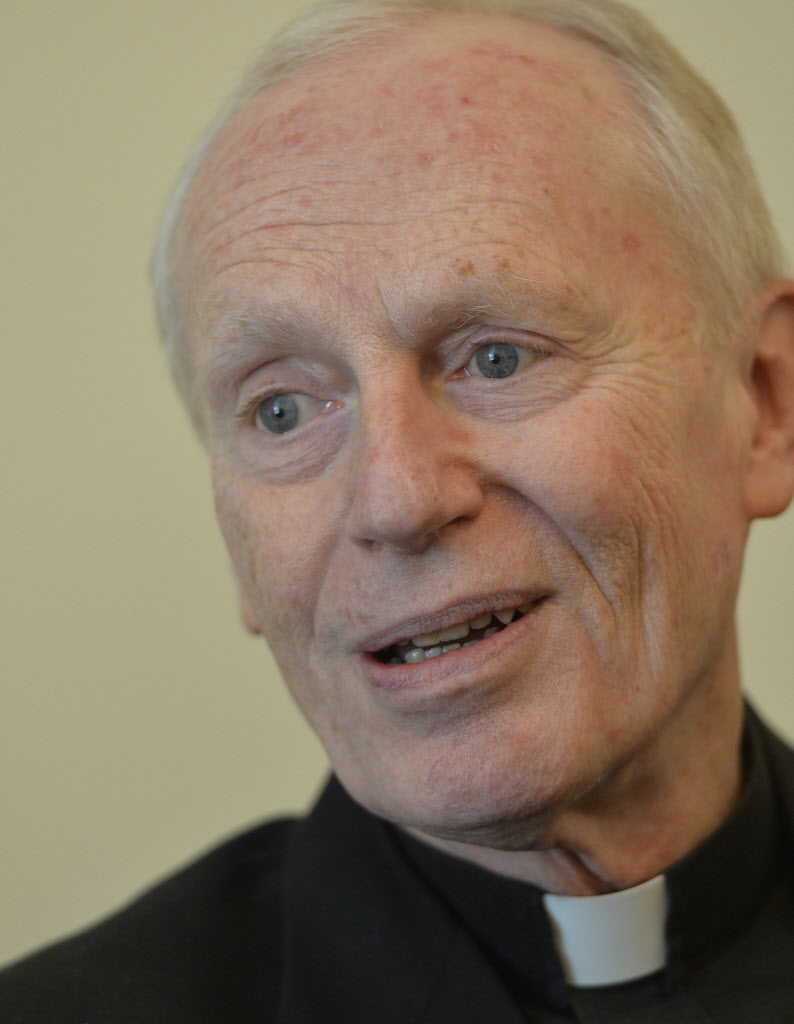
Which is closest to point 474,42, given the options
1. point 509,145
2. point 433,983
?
point 509,145

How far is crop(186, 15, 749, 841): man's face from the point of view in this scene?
152 centimetres

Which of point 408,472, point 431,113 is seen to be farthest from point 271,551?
point 431,113

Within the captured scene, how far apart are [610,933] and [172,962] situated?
56 centimetres

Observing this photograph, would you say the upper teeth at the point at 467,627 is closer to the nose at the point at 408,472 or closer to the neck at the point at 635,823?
the nose at the point at 408,472

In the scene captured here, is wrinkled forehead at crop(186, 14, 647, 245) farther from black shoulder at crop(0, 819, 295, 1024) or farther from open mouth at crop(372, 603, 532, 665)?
black shoulder at crop(0, 819, 295, 1024)

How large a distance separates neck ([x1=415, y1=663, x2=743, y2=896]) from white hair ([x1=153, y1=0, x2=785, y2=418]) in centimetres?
50

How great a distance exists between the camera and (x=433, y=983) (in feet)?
5.48

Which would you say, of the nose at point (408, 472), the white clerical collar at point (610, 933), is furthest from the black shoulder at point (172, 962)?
the nose at point (408, 472)

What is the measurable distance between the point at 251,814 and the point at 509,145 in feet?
5.87

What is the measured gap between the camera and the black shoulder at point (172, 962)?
1751 millimetres

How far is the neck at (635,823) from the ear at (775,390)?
0.28 meters

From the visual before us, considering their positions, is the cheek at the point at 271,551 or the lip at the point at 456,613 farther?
the cheek at the point at 271,551

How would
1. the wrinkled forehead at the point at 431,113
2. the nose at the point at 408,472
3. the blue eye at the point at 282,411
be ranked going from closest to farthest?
the nose at the point at 408,472, the wrinkled forehead at the point at 431,113, the blue eye at the point at 282,411

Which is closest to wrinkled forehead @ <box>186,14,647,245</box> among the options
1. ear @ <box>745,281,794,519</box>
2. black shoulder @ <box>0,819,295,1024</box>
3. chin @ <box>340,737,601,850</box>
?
ear @ <box>745,281,794,519</box>
